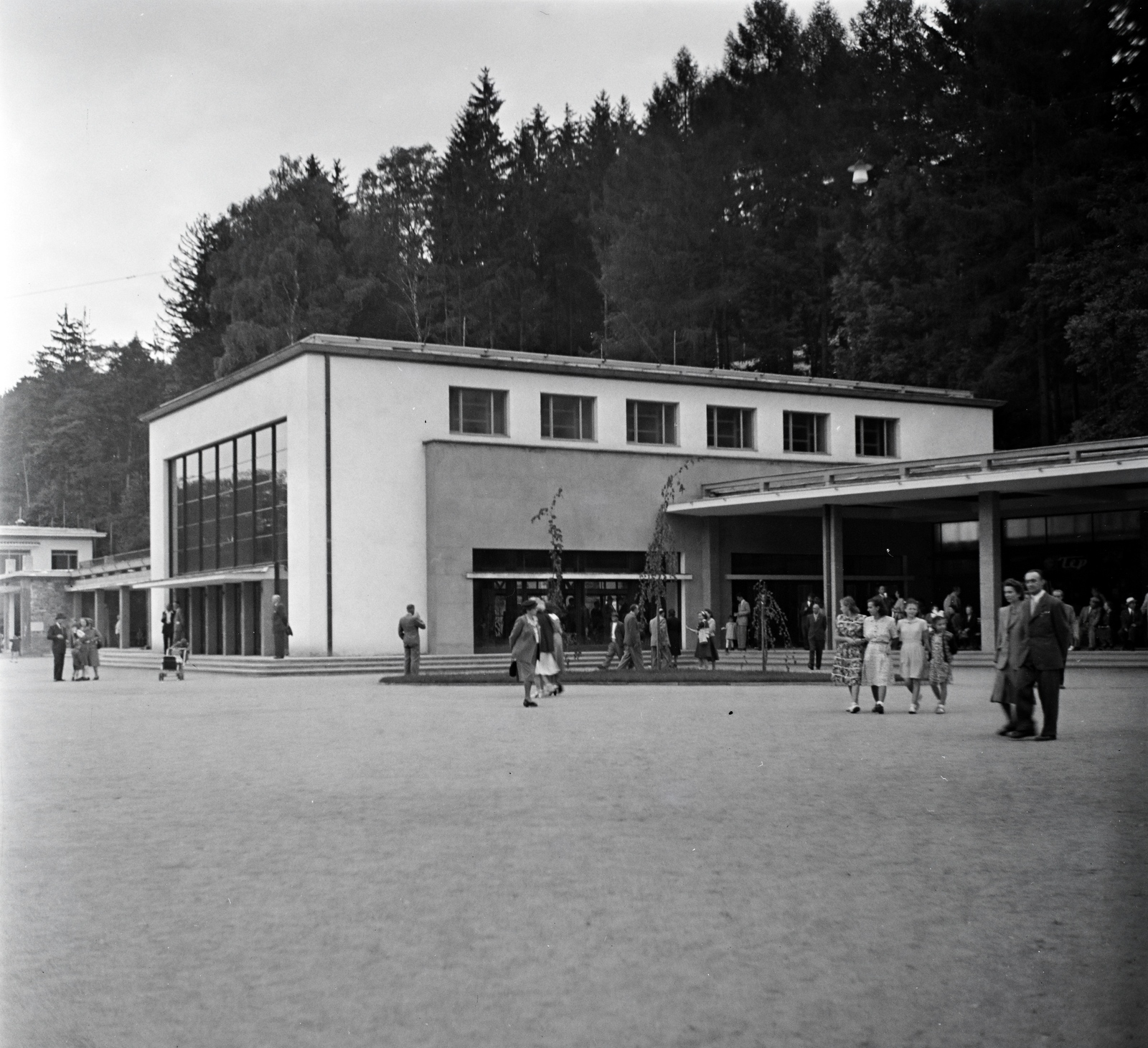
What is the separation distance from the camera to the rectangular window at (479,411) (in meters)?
42.6

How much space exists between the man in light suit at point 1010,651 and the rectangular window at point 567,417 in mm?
28314

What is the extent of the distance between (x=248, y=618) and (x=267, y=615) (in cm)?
186

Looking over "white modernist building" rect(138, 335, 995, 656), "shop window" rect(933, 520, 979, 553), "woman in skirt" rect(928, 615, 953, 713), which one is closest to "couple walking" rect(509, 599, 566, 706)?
"woman in skirt" rect(928, 615, 953, 713)

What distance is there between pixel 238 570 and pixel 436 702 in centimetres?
2167

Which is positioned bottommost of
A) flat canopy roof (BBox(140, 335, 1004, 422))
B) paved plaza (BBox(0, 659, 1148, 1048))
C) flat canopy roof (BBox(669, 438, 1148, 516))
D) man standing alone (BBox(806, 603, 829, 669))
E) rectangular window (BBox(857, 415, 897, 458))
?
paved plaza (BBox(0, 659, 1148, 1048))

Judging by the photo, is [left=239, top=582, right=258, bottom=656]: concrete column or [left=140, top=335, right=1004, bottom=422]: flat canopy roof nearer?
[left=140, top=335, right=1004, bottom=422]: flat canopy roof

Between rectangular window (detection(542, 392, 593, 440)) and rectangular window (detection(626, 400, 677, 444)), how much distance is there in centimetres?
129

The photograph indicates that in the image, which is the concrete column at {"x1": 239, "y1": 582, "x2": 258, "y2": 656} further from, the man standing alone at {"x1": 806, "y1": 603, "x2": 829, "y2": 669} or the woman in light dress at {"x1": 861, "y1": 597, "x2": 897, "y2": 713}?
the woman in light dress at {"x1": 861, "y1": 597, "x2": 897, "y2": 713}

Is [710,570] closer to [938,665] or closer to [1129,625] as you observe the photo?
[1129,625]

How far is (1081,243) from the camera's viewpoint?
140ft

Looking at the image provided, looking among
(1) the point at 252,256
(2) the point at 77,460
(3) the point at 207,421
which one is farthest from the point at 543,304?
(2) the point at 77,460

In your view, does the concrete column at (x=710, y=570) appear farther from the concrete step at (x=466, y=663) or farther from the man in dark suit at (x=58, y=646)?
the man in dark suit at (x=58, y=646)

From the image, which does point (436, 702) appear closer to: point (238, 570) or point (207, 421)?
point (238, 570)

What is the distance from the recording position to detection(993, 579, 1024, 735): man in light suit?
15.5 metres
